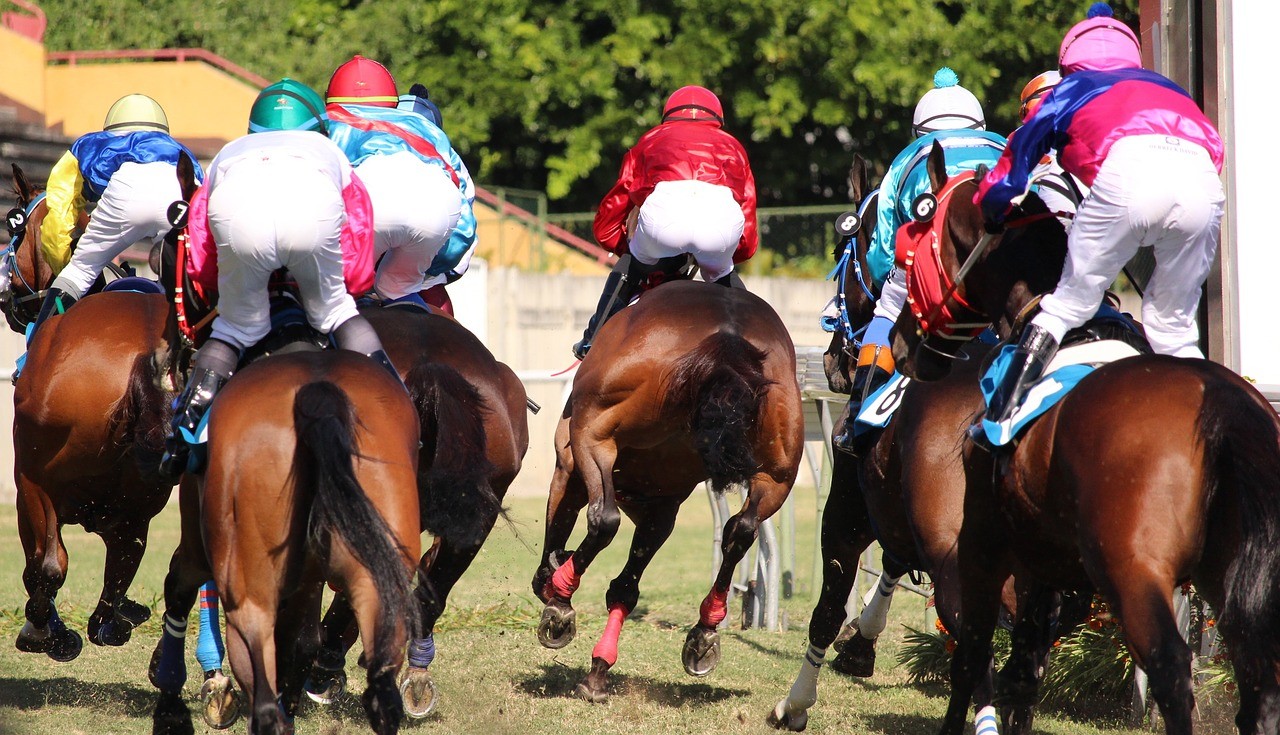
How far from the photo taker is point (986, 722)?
4805 mm

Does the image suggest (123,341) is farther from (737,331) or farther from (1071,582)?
(1071,582)

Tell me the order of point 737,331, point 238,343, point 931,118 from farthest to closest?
point 931,118 → point 737,331 → point 238,343

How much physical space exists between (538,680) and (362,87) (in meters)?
2.95

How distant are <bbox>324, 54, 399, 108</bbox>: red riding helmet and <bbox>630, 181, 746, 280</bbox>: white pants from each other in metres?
1.28

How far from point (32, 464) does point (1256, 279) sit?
17.8ft

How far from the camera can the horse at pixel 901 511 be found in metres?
4.98

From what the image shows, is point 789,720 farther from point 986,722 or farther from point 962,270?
point 962,270

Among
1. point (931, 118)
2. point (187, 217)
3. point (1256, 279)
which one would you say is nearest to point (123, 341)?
point (187, 217)

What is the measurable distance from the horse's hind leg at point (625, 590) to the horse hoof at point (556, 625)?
0.57 feet

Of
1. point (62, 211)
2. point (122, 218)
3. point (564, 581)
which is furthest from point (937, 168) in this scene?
point (62, 211)

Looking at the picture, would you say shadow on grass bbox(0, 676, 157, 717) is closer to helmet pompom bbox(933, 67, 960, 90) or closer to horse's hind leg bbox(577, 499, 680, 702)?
horse's hind leg bbox(577, 499, 680, 702)

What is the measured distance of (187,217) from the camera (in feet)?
17.5

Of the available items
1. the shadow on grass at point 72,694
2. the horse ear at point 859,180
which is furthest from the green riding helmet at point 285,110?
the horse ear at point 859,180

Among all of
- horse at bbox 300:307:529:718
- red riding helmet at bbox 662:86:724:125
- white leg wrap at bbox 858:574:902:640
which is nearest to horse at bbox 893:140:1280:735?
horse at bbox 300:307:529:718
